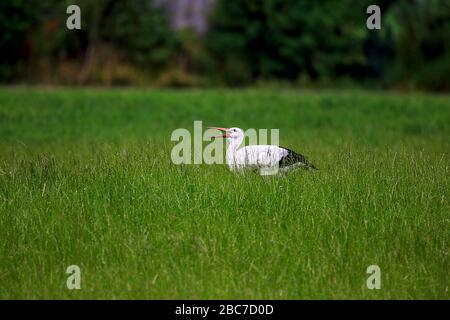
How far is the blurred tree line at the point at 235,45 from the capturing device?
2878cm

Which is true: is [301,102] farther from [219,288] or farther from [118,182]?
[219,288]

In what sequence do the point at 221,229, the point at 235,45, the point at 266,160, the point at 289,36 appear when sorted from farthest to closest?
1. the point at 289,36
2. the point at 235,45
3. the point at 266,160
4. the point at 221,229

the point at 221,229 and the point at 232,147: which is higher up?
the point at 232,147

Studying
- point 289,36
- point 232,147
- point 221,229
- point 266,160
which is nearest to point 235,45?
point 289,36

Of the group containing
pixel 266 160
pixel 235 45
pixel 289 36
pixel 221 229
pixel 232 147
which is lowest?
pixel 221 229

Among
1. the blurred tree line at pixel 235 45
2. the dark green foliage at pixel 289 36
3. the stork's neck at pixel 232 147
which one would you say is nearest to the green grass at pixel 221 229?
the stork's neck at pixel 232 147

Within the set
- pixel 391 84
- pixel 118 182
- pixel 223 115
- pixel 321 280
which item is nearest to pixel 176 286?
pixel 321 280

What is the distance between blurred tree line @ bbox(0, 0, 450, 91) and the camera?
28781mm

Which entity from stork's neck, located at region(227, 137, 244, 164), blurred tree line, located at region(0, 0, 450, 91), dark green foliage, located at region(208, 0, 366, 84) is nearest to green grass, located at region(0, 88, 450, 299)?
stork's neck, located at region(227, 137, 244, 164)

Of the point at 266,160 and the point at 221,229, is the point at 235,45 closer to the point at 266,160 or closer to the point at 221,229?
the point at 266,160

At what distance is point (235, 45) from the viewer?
106 ft

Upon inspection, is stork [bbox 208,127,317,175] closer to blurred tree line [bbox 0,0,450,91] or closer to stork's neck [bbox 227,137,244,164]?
stork's neck [bbox 227,137,244,164]

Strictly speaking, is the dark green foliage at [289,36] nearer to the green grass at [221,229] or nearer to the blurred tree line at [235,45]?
the blurred tree line at [235,45]

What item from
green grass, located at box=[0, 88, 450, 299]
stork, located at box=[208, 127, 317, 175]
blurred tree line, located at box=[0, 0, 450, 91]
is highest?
blurred tree line, located at box=[0, 0, 450, 91]
